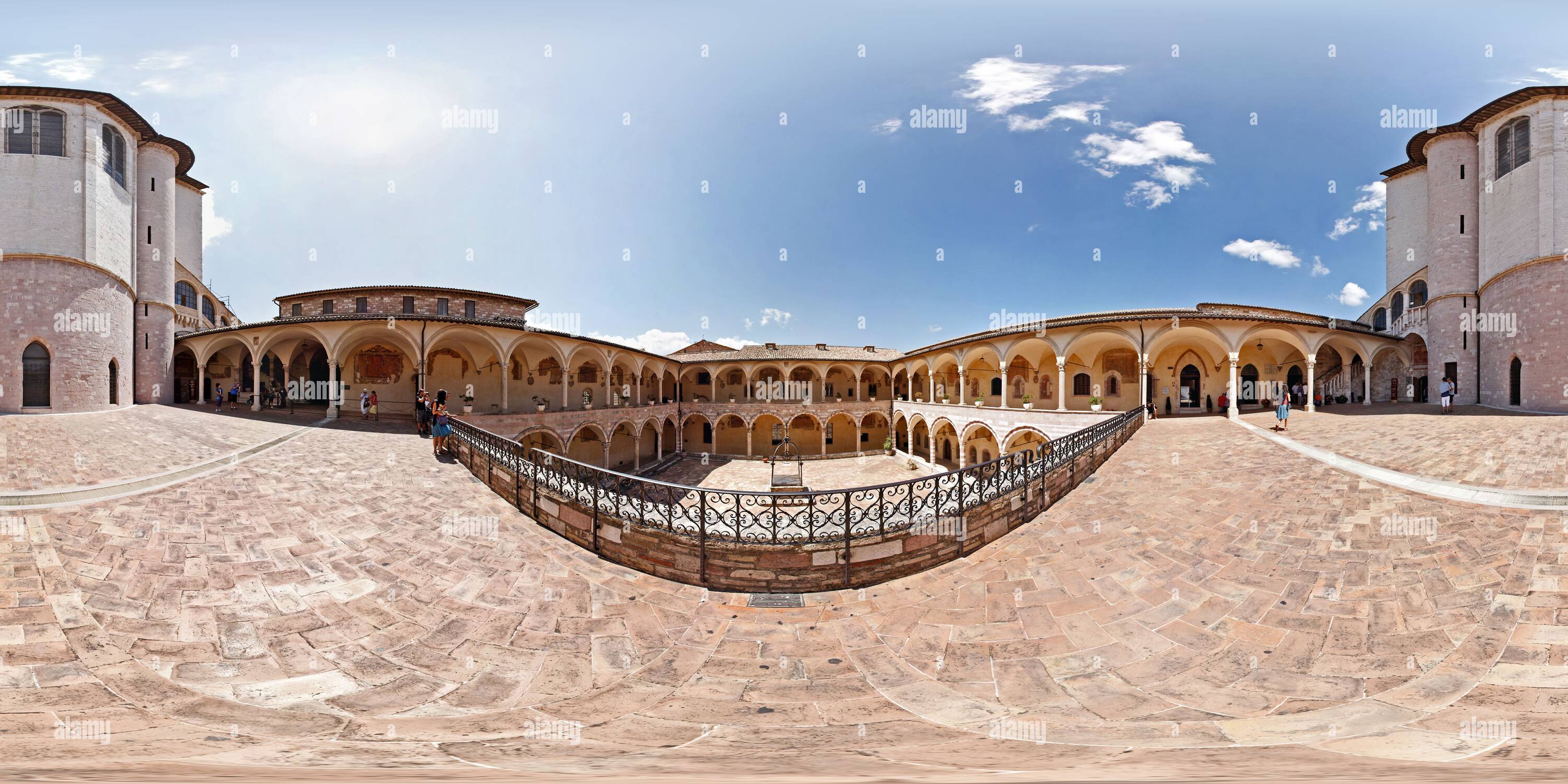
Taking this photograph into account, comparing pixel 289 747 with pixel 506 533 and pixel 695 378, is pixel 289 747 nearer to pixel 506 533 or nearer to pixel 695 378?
pixel 506 533

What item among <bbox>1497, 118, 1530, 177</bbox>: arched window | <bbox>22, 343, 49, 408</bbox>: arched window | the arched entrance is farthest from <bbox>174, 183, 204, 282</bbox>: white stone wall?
<bbox>1497, 118, 1530, 177</bbox>: arched window

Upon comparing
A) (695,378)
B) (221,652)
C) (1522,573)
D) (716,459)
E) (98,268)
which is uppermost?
(98,268)

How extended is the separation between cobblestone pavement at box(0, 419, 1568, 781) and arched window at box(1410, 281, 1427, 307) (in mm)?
25298

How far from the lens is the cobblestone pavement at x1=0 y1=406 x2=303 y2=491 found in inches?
351

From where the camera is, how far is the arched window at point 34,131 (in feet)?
50.4

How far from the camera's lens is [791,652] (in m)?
5.37

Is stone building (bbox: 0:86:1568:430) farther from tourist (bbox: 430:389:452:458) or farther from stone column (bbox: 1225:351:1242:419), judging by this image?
tourist (bbox: 430:389:452:458)

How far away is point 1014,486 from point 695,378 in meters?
29.3

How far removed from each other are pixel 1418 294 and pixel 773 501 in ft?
113

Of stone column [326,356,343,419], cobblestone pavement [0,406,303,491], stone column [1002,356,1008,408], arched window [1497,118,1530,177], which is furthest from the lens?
stone column [1002,356,1008,408]

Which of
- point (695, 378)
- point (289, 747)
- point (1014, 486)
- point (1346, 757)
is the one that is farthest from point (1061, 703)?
point (695, 378)

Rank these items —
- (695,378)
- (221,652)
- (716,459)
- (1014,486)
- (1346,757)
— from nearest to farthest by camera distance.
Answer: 1. (1346,757)
2. (221,652)
3. (1014,486)
4. (716,459)
5. (695,378)

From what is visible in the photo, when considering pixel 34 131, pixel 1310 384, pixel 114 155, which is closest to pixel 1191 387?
pixel 1310 384

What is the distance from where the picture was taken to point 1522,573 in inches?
223
